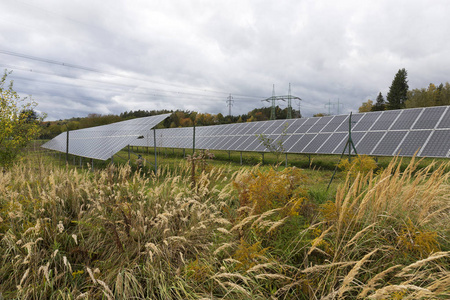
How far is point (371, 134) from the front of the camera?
1326 cm

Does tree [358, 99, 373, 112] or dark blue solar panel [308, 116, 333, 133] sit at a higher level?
tree [358, 99, 373, 112]

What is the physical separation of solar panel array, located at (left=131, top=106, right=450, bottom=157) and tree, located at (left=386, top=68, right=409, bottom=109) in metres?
56.8

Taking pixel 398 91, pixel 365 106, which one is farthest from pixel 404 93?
pixel 365 106

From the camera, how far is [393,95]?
206 ft

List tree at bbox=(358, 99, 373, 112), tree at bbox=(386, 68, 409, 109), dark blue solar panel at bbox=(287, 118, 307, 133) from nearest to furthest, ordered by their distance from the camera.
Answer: dark blue solar panel at bbox=(287, 118, 307, 133) < tree at bbox=(386, 68, 409, 109) < tree at bbox=(358, 99, 373, 112)

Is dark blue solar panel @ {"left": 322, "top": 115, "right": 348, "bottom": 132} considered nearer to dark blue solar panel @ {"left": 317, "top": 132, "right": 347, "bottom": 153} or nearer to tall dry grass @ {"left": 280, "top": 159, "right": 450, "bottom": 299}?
dark blue solar panel @ {"left": 317, "top": 132, "right": 347, "bottom": 153}

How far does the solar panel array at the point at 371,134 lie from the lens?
11.2 metres

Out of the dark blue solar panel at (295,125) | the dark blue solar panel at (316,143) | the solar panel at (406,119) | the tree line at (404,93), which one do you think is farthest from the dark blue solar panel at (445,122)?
the tree line at (404,93)

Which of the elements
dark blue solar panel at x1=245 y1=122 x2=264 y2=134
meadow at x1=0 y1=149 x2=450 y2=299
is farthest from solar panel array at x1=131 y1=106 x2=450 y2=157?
meadow at x1=0 y1=149 x2=450 y2=299

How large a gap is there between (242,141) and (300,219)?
1398 centimetres

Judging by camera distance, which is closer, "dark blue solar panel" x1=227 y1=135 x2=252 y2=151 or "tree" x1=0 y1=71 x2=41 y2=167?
"tree" x1=0 y1=71 x2=41 y2=167

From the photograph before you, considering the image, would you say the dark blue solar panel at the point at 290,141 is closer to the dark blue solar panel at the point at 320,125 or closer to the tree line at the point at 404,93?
the dark blue solar panel at the point at 320,125

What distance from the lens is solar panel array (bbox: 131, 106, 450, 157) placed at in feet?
36.7

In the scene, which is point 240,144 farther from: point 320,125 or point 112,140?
point 112,140
